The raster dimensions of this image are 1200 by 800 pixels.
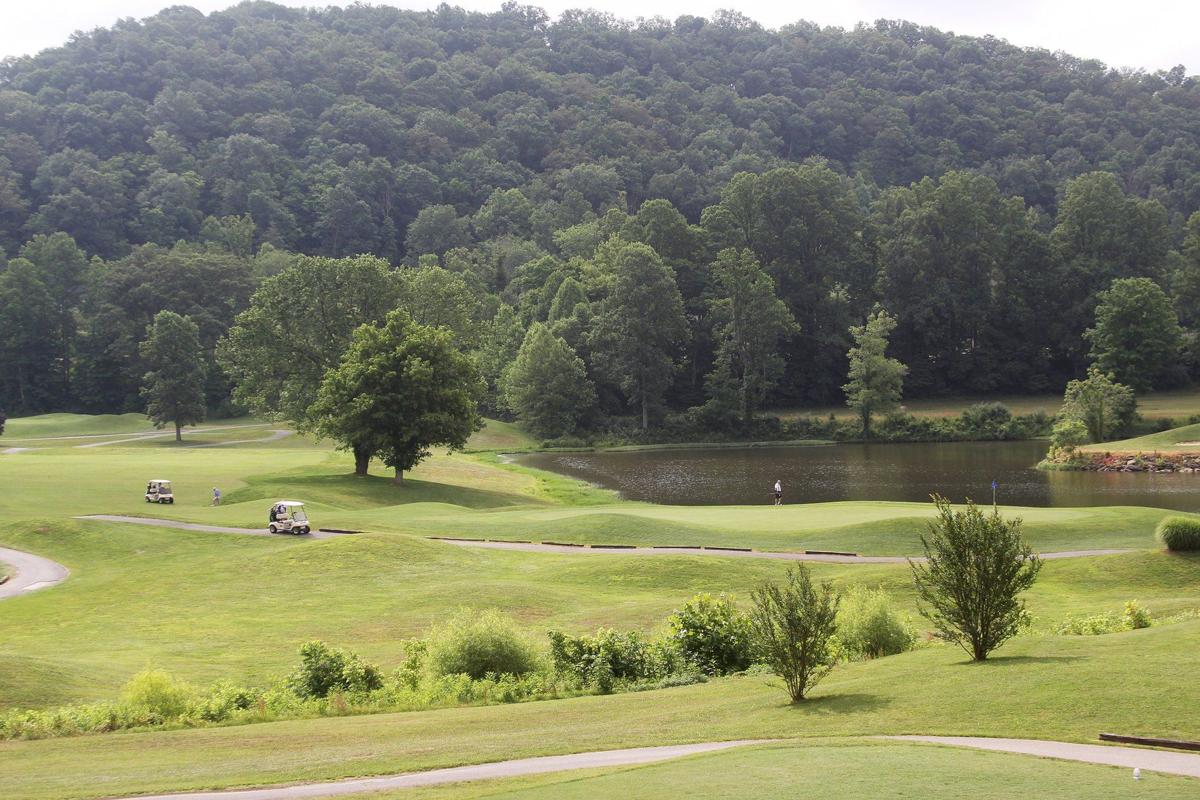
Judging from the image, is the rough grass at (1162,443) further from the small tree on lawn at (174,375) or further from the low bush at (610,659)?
the small tree on lawn at (174,375)

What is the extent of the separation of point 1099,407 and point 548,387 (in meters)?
A: 50.6

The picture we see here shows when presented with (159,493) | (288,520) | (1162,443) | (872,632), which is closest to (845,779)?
(872,632)

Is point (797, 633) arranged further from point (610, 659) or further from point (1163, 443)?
point (1163, 443)

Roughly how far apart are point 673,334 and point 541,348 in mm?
14725

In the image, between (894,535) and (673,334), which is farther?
(673,334)

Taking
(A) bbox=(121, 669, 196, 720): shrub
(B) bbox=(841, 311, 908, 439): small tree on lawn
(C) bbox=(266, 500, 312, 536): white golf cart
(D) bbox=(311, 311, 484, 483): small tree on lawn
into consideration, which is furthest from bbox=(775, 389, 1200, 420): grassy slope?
(A) bbox=(121, 669, 196, 720): shrub

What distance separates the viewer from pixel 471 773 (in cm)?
1488

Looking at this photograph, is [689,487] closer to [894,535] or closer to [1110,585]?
[894,535]

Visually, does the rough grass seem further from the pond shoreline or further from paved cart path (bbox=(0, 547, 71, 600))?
paved cart path (bbox=(0, 547, 71, 600))

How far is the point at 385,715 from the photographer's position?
21.0 m

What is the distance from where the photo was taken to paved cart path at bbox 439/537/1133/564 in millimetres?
36812

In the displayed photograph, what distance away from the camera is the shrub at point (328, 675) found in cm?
2286

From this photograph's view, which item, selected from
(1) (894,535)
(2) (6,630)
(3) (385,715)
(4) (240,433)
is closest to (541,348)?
(4) (240,433)

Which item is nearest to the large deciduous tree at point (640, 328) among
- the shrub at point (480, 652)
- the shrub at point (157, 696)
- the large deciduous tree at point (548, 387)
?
the large deciduous tree at point (548, 387)
